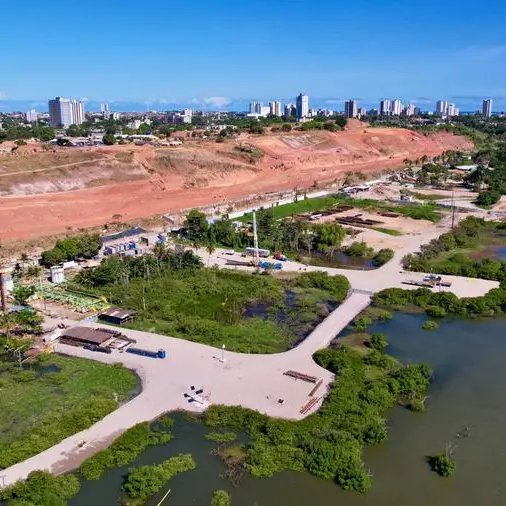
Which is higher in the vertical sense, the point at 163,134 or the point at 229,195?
the point at 163,134

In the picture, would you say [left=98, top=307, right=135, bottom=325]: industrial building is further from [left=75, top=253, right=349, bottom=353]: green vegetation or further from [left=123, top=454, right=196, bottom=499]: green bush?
[left=123, top=454, right=196, bottom=499]: green bush

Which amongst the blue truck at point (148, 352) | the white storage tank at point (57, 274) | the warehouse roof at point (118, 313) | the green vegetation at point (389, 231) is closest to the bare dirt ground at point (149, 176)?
the white storage tank at point (57, 274)

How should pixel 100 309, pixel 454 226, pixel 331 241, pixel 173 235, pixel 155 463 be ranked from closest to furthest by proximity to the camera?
1. pixel 155 463
2. pixel 100 309
3. pixel 331 241
4. pixel 173 235
5. pixel 454 226

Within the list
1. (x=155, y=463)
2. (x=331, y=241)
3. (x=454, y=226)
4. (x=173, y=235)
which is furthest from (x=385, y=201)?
(x=155, y=463)

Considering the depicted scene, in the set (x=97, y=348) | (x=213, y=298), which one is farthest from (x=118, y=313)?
(x=213, y=298)

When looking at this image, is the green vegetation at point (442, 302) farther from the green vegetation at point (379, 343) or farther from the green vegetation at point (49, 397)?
the green vegetation at point (49, 397)

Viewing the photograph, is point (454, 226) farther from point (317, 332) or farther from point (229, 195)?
point (317, 332)
